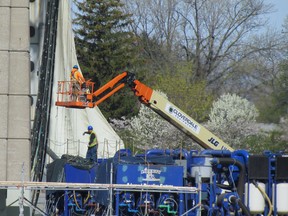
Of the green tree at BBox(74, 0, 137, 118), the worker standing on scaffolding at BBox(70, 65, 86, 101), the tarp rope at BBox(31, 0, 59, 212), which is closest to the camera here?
the tarp rope at BBox(31, 0, 59, 212)

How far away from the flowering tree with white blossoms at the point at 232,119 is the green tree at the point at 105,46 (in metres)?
5.63

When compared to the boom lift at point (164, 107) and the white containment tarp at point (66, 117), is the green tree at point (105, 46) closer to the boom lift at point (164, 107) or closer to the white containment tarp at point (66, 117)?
the white containment tarp at point (66, 117)

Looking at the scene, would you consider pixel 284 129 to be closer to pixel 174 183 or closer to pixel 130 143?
pixel 130 143

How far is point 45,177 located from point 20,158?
4712mm

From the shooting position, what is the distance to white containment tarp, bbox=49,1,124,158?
102 ft

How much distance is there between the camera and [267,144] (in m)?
48.7

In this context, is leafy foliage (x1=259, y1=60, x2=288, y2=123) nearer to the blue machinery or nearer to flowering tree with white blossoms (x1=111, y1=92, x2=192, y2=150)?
flowering tree with white blossoms (x1=111, y1=92, x2=192, y2=150)

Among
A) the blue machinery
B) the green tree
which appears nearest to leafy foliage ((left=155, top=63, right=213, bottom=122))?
the green tree

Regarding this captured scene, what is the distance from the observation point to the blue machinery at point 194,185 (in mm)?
17781

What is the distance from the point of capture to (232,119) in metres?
49.2

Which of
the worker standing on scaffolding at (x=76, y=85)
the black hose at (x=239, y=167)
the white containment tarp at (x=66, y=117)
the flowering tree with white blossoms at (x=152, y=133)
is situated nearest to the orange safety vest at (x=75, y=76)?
the worker standing on scaffolding at (x=76, y=85)

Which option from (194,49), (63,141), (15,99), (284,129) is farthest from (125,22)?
(15,99)

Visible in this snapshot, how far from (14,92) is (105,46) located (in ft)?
116

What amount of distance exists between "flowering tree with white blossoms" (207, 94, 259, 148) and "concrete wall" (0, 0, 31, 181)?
2824cm
